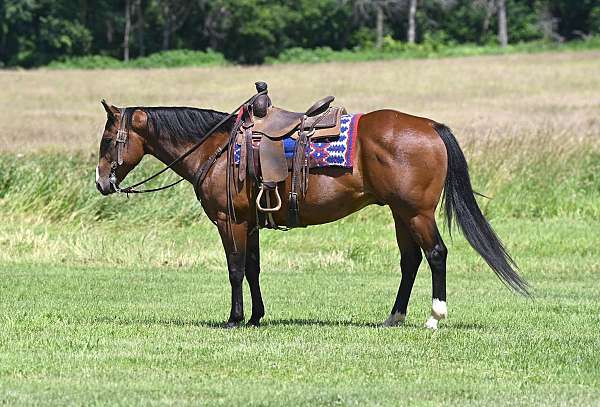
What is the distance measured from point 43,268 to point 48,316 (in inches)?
169

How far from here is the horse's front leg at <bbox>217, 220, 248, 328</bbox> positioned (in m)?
10.8

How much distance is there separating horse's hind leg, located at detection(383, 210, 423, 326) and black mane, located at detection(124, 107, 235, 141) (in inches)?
71.6

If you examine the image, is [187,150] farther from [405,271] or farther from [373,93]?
[373,93]

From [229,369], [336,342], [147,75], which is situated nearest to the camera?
[229,369]

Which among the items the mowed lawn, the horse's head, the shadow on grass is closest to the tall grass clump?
the mowed lawn

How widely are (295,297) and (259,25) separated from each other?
66438mm

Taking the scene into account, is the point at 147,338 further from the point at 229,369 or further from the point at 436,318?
the point at 436,318

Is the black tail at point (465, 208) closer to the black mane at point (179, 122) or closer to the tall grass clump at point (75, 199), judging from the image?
the black mane at point (179, 122)

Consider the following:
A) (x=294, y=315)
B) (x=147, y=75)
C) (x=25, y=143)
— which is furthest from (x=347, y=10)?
(x=294, y=315)

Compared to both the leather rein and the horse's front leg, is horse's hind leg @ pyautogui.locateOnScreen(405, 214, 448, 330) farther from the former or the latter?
the leather rein

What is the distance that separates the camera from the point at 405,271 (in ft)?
36.3

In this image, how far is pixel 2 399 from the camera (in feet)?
24.4

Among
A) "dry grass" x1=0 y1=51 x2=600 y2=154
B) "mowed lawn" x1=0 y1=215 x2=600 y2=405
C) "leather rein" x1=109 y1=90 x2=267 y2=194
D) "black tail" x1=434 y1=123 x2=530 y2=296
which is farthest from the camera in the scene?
→ "dry grass" x1=0 y1=51 x2=600 y2=154

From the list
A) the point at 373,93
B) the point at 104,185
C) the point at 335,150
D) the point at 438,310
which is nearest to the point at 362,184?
the point at 335,150
